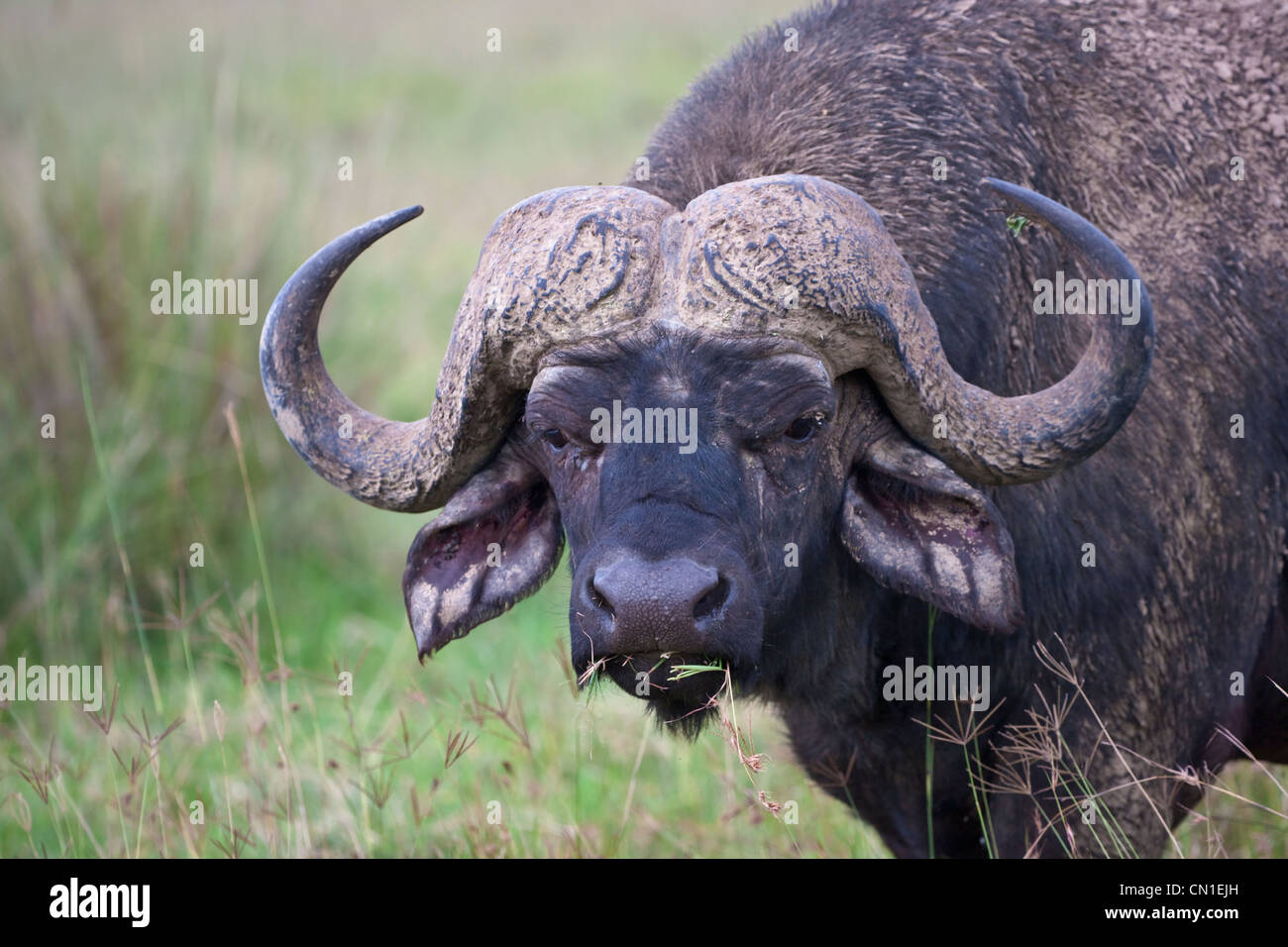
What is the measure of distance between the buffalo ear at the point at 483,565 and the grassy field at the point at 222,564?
2.73 feet

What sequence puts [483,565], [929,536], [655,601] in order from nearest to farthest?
[655,601] → [929,536] → [483,565]

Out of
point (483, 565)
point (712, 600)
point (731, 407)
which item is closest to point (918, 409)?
point (731, 407)

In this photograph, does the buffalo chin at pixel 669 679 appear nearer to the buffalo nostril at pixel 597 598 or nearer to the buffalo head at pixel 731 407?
the buffalo head at pixel 731 407

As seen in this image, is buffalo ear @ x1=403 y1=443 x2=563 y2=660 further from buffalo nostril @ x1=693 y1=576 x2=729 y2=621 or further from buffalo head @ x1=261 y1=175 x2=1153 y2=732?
buffalo nostril @ x1=693 y1=576 x2=729 y2=621

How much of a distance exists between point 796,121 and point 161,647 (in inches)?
185

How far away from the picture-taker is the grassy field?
201 inches

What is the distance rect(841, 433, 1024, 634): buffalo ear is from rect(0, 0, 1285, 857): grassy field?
1.32m

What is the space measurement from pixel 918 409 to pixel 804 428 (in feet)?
1.00

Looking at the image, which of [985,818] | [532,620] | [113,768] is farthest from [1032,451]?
[532,620]

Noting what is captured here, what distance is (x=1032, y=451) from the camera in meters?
3.37

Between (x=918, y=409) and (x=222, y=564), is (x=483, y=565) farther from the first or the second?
(x=222, y=564)

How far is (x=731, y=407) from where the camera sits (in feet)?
10.8

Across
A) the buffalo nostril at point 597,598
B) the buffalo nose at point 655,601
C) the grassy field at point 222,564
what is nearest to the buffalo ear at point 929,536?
the buffalo nose at point 655,601

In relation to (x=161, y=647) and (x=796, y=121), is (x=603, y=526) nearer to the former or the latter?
(x=796, y=121)
